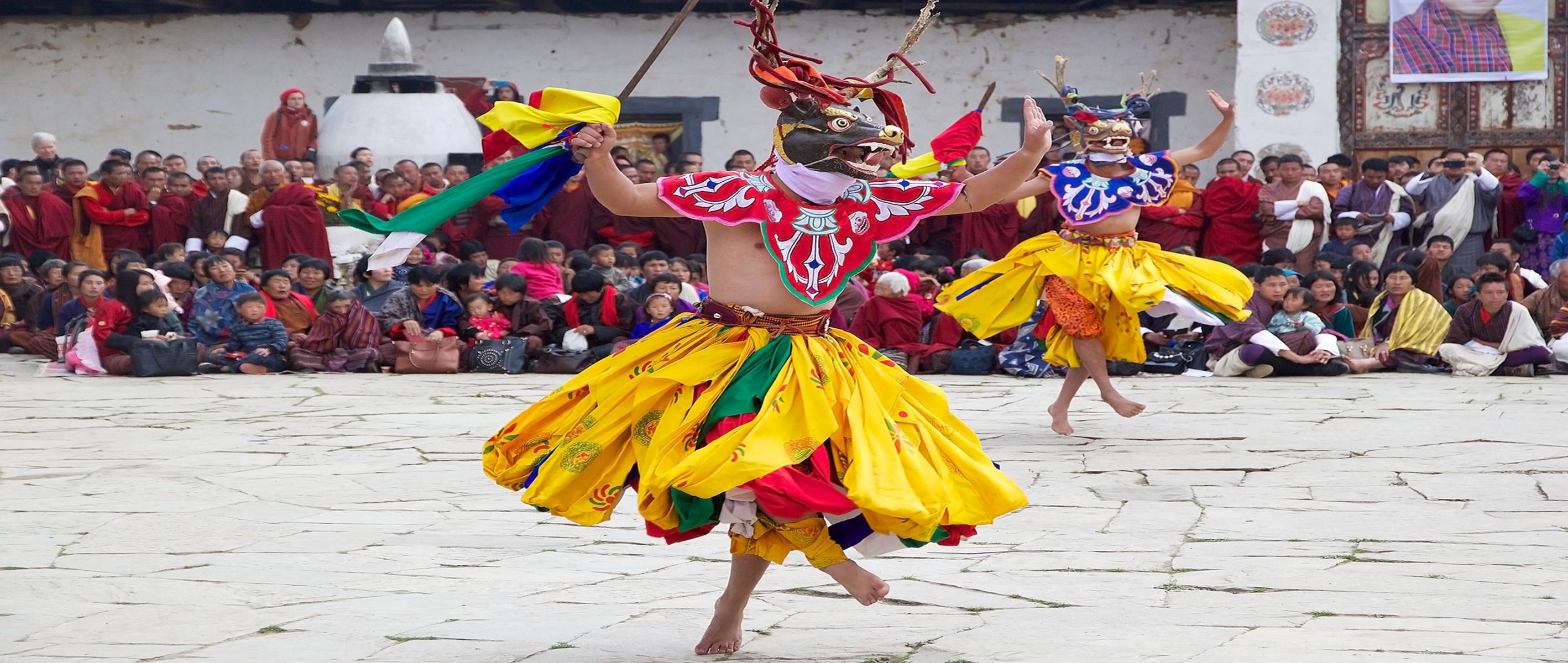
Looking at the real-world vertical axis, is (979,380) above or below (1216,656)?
below

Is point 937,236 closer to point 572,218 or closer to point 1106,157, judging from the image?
point 572,218

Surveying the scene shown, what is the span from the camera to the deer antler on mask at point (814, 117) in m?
Result: 3.76

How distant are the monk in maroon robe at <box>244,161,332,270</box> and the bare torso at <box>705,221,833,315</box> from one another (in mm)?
8951

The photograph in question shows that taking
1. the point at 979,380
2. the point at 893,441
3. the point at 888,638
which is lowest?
the point at 979,380

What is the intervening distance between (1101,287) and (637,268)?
17.1ft

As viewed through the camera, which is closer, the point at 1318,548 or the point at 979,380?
the point at 1318,548

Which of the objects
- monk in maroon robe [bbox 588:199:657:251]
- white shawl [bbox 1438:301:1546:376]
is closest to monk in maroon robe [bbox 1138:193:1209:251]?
white shawl [bbox 1438:301:1546:376]

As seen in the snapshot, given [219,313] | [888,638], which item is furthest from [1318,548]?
[219,313]

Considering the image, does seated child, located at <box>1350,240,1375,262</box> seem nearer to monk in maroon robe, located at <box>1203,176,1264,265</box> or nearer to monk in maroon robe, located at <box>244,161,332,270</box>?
monk in maroon robe, located at <box>1203,176,1264,265</box>

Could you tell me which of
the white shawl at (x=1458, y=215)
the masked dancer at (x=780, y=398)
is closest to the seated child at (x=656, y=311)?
the white shawl at (x=1458, y=215)

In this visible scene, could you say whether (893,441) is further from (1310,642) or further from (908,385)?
(1310,642)

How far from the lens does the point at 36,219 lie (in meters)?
12.6

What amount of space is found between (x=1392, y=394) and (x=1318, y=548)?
430cm

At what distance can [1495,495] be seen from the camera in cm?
555
